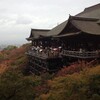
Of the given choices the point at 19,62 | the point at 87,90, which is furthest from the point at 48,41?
the point at 87,90

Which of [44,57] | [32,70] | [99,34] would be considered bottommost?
[32,70]

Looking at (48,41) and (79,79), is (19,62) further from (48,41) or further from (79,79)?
(79,79)

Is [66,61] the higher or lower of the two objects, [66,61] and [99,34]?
the lower

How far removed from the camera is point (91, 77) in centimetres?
1596

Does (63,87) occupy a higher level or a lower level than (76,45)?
lower

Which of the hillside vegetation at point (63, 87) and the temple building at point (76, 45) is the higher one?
the temple building at point (76, 45)

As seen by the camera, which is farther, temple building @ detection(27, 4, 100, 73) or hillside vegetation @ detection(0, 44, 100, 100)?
temple building @ detection(27, 4, 100, 73)

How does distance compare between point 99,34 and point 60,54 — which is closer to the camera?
point 99,34

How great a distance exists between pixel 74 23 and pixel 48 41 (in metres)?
14.9

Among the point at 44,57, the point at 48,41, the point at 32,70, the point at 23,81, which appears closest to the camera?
the point at 23,81

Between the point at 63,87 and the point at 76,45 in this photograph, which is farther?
the point at 76,45

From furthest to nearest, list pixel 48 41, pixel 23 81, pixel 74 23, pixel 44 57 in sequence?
pixel 48 41 < pixel 44 57 < pixel 74 23 < pixel 23 81

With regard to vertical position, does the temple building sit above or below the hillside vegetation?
above

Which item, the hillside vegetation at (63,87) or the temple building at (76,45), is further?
the temple building at (76,45)
